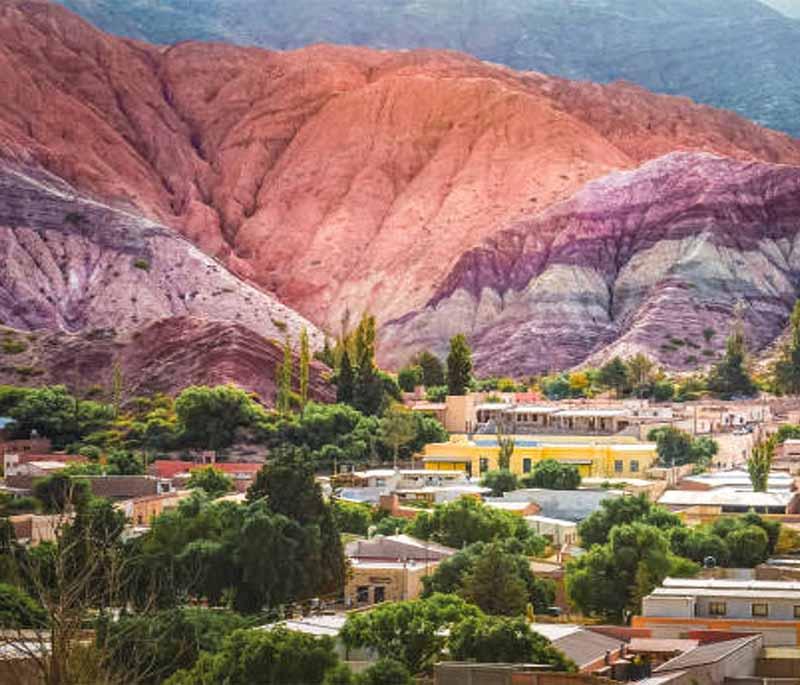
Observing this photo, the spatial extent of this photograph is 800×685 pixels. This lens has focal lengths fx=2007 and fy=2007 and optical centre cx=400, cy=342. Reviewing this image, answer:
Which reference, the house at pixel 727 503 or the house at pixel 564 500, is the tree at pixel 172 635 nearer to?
the house at pixel 727 503

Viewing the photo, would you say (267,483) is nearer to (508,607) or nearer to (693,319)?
(508,607)

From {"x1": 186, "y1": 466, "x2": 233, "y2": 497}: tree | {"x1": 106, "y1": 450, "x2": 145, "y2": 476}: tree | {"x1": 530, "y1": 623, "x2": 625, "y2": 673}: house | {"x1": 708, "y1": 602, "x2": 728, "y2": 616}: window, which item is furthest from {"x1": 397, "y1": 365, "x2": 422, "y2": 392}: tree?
{"x1": 530, "y1": 623, "x2": 625, "y2": 673}: house

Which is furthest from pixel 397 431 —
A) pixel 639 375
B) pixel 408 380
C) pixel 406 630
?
pixel 406 630

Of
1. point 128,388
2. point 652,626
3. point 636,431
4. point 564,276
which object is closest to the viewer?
point 652,626

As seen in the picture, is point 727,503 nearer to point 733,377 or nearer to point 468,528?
point 468,528

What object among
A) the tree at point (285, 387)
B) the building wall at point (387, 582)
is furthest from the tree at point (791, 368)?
the building wall at point (387, 582)

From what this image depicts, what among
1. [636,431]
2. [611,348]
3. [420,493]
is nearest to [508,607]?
[420,493]
